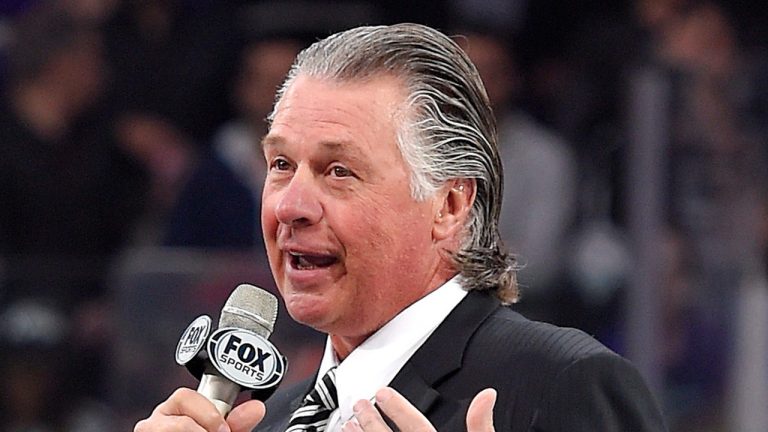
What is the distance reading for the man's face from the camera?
197 cm

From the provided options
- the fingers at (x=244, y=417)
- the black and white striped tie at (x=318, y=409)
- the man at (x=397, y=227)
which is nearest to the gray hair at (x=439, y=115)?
the man at (x=397, y=227)

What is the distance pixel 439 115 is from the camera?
203 cm

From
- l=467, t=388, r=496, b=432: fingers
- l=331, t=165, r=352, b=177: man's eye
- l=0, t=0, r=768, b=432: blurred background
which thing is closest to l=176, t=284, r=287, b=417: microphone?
l=331, t=165, r=352, b=177: man's eye

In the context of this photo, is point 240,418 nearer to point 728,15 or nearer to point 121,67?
point 728,15

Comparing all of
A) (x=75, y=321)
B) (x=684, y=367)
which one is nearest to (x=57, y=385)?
(x=75, y=321)

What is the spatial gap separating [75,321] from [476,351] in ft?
9.00

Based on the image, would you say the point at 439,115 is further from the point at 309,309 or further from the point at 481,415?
the point at 481,415

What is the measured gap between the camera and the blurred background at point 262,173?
388cm

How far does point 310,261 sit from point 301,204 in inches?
3.1

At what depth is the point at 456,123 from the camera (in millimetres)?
2051

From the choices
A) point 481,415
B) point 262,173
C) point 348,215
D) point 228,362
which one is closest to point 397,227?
point 348,215

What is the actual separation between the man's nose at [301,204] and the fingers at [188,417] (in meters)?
0.27

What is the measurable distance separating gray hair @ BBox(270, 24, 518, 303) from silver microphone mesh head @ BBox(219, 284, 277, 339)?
0.24 metres

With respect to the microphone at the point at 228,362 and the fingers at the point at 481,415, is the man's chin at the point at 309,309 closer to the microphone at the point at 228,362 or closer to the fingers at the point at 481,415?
the microphone at the point at 228,362
